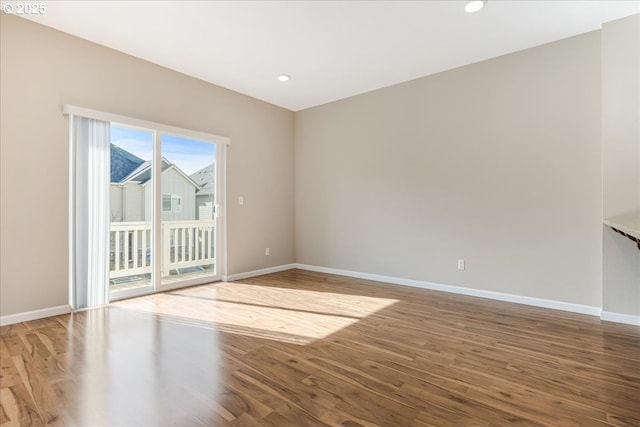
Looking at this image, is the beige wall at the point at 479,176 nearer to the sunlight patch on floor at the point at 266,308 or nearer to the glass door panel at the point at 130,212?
the sunlight patch on floor at the point at 266,308

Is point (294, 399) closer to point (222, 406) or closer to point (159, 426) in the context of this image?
point (222, 406)

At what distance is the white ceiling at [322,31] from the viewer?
2.73 meters

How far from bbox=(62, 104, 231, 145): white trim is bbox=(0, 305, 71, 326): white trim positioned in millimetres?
1967

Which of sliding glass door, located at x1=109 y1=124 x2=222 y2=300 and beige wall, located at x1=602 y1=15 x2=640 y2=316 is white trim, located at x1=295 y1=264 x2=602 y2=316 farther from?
sliding glass door, located at x1=109 y1=124 x2=222 y2=300

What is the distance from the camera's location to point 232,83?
442 centimetres

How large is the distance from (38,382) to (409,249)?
152 inches

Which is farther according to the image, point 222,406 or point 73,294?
point 73,294

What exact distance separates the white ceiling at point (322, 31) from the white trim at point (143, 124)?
751 mm

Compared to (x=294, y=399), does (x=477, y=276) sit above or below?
above

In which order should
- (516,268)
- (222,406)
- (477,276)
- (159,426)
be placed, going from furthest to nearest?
1. (477,276)
2. (516,268)
3. (222,406)
4. (159,426)

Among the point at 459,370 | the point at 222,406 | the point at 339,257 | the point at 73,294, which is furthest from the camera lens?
the point at 339,257

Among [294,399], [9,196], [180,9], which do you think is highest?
[180,9]

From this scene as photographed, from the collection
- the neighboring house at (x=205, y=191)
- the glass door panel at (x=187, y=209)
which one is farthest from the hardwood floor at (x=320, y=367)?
the neighboring house at (x=205, y=191)

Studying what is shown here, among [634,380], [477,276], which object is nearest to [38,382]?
[634,380]
